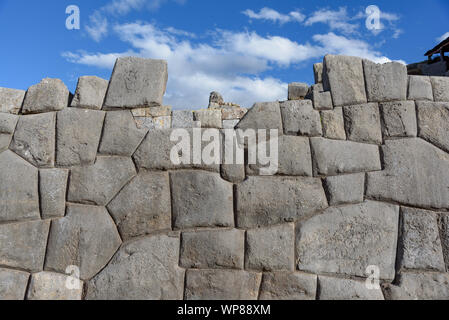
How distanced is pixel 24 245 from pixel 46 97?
54.1 inches

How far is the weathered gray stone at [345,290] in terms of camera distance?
9.03 feet

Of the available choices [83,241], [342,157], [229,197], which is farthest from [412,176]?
[83,241]

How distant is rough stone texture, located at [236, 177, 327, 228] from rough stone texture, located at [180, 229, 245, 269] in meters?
0.15

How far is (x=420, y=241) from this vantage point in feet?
9.46

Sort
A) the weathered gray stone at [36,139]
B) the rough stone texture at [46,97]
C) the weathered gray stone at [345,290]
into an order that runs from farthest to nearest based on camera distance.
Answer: the rough stone texture at [46,97] → the weathered gray stone at [36,139] → the weathered gray stone at [345,290]

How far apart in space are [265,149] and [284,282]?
3.71 feet

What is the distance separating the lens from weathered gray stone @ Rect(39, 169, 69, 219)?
9.79 ft

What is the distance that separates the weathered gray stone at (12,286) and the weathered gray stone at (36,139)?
0.98 m

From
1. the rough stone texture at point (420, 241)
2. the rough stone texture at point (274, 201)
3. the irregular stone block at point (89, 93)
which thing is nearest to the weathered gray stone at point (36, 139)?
the irregular stone block at point (89, 93)

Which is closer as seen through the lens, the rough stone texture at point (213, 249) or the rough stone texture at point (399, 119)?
the rough stone texture at point (213, 249)

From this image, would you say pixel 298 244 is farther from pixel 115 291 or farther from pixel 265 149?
pixel 115 291

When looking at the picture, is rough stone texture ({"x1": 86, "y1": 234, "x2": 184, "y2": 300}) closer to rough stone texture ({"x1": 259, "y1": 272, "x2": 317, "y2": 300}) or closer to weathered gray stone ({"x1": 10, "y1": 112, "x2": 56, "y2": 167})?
rough stone texture ({"x1": 259, "y1": 272, "x2": 317, "y2": 300})

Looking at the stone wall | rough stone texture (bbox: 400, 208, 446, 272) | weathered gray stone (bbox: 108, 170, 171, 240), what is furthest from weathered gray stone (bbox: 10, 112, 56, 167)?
rough stone texture (bbox: 400, 208, 446, 272)

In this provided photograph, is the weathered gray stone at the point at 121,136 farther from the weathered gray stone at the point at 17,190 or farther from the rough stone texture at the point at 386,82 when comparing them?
the rough stone texture at the point at 386,82
